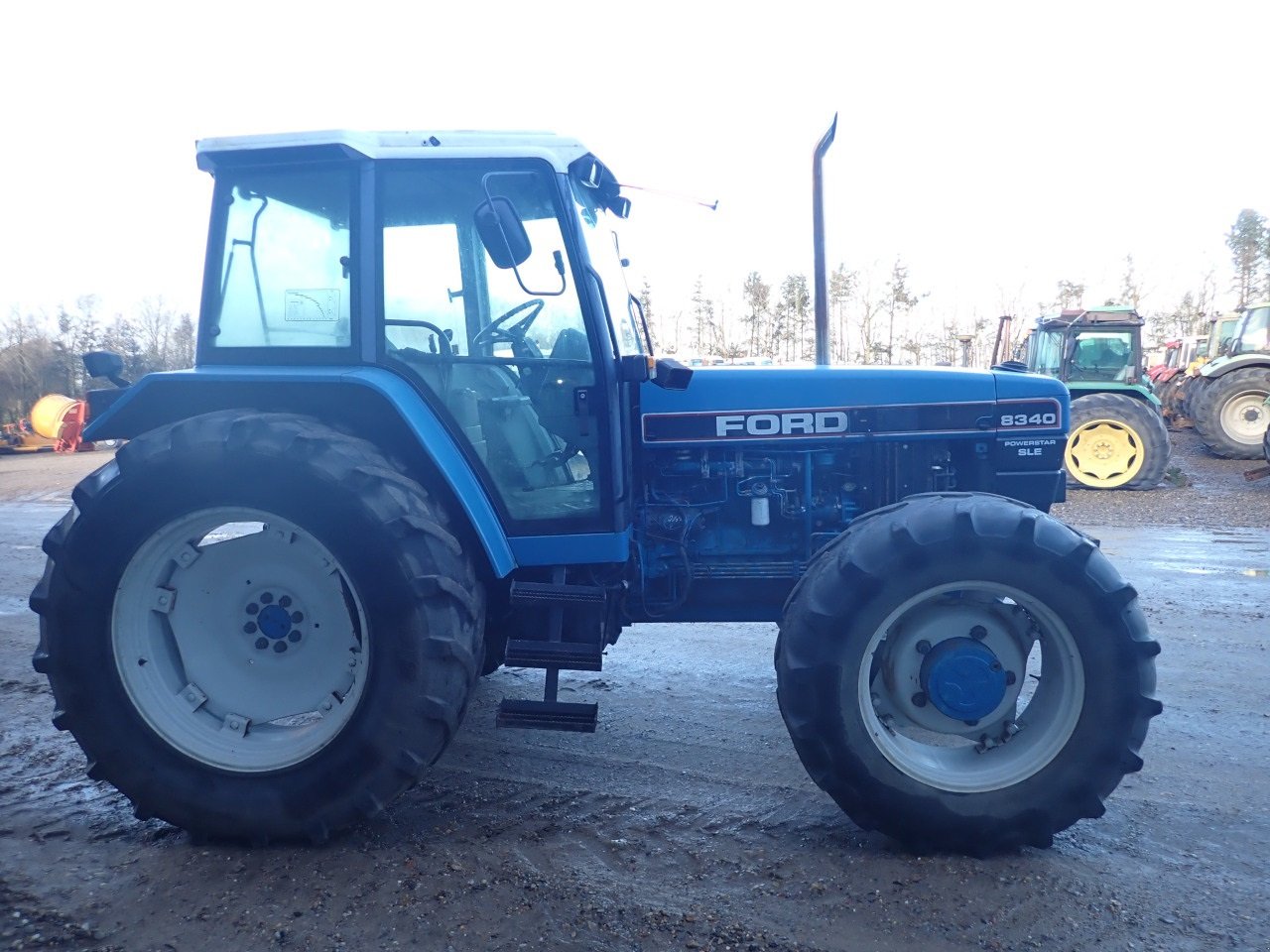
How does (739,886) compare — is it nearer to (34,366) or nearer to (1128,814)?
(1128,814)

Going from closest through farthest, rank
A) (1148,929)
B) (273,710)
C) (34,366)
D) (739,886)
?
(1148,929) < (739,886) < (273,710) < (34,366)

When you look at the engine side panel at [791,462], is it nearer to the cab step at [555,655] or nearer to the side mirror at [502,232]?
the cab step at [555,655]

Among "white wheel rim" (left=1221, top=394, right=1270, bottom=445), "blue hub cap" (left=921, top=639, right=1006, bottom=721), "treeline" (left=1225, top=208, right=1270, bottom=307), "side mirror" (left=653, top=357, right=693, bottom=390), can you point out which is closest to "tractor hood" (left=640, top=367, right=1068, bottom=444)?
"side mirror" (left=653, top=357, right=693, bottom=390)

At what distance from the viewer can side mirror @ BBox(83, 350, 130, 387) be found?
10.9ft

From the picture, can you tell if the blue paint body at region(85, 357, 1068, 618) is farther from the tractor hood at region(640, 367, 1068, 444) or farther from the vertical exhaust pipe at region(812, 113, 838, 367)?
the vertical exhaust pipe at region(812, 113, 838, 367)

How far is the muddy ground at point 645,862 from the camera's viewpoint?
2525mm

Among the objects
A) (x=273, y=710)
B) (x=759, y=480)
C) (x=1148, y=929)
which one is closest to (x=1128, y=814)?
(x=1148, y=929)

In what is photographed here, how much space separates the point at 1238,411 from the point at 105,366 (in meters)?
15.4

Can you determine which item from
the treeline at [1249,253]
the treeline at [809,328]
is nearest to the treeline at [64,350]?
the treeline at [809,328]

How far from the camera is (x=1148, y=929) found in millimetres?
2498

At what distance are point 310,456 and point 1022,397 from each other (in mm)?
2711

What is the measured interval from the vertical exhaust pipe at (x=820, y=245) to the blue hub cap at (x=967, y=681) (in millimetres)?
1694

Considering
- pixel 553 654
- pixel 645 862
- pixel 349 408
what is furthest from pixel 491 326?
pixel 645 862

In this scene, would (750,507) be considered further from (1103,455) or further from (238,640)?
(1103,455)
